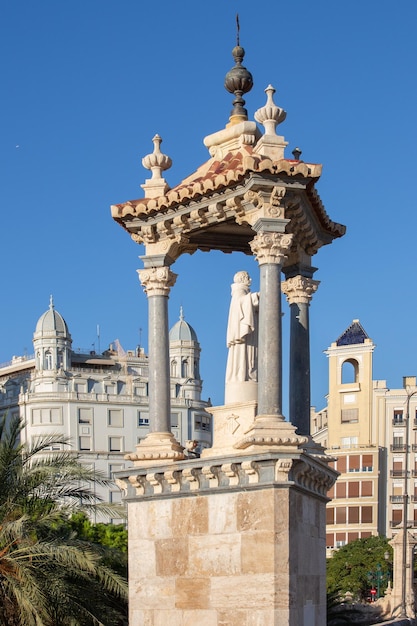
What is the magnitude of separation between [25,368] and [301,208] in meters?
109

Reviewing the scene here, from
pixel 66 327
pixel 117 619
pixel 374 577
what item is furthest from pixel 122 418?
pixel 117 619

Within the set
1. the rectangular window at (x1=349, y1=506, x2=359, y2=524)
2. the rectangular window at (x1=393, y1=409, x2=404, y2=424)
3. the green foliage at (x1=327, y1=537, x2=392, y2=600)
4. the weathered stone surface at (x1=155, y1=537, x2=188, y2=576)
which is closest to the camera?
the weathered stone surface at (x1=155, y1=537, x2=188, y2=576)

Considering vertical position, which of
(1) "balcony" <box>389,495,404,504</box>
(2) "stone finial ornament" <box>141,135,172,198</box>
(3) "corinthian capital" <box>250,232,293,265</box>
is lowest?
(1) "balcony" <box>389,495,404,504</box>

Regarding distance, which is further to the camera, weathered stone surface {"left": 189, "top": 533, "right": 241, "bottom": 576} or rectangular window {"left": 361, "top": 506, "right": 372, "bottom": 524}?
rectangular window {"left": 361, "top": 506, "right": 372, "bottom": 524}

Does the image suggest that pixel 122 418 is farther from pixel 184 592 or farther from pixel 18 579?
pixel 184 592

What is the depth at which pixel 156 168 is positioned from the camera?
17.7 meters

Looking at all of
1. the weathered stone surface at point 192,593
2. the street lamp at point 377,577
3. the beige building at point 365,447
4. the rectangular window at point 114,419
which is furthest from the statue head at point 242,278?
the rectangular window at point 114,419

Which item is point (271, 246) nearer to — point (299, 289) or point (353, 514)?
point (299, 289)

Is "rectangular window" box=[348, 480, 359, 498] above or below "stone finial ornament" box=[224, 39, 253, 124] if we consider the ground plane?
below

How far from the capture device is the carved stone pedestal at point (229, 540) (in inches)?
596

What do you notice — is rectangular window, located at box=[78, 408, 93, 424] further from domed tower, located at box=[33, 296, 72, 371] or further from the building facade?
domed tower, located at box=[33, 296, 72, 371]

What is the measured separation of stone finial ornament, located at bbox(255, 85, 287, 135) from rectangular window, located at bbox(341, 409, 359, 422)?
84.9m

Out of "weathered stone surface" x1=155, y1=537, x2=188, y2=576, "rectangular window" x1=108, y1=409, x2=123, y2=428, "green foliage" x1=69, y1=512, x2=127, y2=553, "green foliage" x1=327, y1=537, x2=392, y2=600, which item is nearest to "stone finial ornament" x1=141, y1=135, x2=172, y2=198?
"weathered stone surface" x1=155, y1=537, x2=188, y2=576

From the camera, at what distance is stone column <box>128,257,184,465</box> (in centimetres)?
1689
